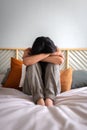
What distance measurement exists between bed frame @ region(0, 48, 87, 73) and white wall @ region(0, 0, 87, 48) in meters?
0.05

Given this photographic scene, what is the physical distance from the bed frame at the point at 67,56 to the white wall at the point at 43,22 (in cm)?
5

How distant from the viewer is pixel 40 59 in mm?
1330

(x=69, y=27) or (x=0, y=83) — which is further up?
(x=69, y=27)

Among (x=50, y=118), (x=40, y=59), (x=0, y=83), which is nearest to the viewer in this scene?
(x=50, y=118)

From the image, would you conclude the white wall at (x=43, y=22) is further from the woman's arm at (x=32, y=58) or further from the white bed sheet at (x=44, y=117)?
the white bed sheet at (x=44, y=117)

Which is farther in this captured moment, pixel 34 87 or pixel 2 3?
pixel 2 3

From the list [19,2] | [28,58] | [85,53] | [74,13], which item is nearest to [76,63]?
[85,53]

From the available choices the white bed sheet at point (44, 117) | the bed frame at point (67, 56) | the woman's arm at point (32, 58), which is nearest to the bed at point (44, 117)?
the white bed sheet at point (44, 117)

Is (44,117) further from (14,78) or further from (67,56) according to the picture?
(67,56)

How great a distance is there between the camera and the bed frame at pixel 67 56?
7.14ft

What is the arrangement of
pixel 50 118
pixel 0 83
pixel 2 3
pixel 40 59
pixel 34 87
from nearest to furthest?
pixel 50 118, pixel 34 87, pixel 40 59, pixel 0 83, pixel 2 3

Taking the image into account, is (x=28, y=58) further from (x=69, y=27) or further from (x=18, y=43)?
(x=69, y=27)

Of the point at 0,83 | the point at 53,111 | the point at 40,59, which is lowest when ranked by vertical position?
the point at 0,83

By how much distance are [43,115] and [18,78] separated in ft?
2.52
